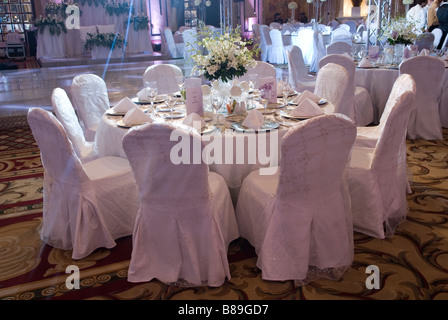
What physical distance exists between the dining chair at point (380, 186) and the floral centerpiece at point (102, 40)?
1035 cm

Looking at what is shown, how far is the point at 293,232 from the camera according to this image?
90.5 inches

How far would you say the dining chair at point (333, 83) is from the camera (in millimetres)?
3666

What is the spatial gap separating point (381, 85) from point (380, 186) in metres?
2.78

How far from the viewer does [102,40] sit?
38.7 feet

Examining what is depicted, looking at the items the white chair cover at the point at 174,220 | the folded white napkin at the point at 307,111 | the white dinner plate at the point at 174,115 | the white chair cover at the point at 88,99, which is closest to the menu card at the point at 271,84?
the folded white napkin at the point at 307,111

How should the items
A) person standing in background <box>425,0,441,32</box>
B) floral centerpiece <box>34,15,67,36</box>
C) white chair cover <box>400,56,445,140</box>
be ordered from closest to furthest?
white chair cover <box>400,56,445,140</box> → person standing in background <box>425,0,441,32</box> → floral centerpiece <box>34,15,67,36</box>

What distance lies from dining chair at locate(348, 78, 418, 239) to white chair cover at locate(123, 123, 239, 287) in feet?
3.13

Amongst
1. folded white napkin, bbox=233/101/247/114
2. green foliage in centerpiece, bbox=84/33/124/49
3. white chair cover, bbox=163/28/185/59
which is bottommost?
folded white napkin, bbox=233/101/247/114

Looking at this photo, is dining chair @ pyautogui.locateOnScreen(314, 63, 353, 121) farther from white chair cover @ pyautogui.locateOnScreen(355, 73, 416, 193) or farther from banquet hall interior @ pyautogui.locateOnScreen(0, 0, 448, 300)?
white chair cover @ pyautogui.locateOnScreen(355, 73, 416, 193)

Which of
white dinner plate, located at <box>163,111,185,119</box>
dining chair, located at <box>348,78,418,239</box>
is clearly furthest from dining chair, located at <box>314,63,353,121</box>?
white dinner plate, located at <box>163,111,185,119</box>

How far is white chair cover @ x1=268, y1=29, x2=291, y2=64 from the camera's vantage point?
11.0 meters

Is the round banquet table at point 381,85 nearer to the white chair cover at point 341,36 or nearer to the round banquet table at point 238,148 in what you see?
the round banquet table at point 238,148

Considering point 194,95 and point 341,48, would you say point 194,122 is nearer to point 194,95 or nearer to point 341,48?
point 194,95

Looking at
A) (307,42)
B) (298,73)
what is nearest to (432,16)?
(307,42)
